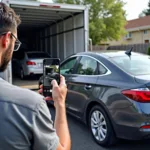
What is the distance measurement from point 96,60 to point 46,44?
41.8ft

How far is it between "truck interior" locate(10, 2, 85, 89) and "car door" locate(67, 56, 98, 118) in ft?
14.7

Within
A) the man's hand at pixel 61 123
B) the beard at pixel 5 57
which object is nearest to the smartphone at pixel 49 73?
the man's hand at pixel 61 123

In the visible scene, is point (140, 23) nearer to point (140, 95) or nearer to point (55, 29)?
point (55, 29)

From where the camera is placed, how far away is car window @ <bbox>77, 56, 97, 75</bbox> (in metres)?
4.48

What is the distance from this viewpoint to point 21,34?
21.9 metres

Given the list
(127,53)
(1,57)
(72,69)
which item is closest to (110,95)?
(127,53)

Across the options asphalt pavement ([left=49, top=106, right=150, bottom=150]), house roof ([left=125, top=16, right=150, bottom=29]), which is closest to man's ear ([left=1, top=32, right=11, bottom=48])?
asphalt pavement ([left=49, top=106, right=150, bottom=150])

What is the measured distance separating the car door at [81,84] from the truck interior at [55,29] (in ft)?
14.7

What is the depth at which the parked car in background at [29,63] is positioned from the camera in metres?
11.8

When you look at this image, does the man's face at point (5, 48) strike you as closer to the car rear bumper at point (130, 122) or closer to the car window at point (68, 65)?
the car rear bumper at point (130, 122)

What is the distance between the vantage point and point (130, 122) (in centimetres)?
347

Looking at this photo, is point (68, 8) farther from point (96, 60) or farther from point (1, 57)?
point (1, 57)

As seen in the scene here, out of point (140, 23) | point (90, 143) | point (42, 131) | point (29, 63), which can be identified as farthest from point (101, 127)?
point (140, 23)

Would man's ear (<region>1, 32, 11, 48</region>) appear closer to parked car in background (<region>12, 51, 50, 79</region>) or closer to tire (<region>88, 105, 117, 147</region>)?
tire (<region>88, 105, 117, 147</region>)
